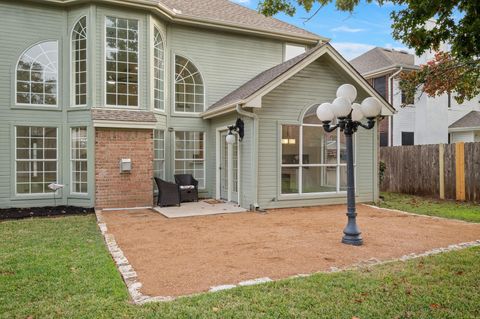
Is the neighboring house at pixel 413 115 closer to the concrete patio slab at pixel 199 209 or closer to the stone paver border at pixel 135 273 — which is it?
the concrete patio slab at pixel 199 209

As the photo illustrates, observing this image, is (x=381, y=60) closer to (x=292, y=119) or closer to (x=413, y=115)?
(x=413, y=115)

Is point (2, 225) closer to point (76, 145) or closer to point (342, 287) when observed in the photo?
point (76, 145)

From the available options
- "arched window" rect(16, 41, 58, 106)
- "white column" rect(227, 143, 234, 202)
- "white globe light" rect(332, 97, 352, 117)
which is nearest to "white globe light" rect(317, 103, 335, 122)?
"white globe light" rect(332, 97, 352, 117)

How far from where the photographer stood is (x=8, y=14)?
10.4 meters

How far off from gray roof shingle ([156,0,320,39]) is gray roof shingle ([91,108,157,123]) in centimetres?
372

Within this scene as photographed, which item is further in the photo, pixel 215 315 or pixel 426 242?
pixel 426 242

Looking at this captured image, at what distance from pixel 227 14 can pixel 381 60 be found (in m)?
11.1

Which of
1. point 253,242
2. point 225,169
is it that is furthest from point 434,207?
point 253,242

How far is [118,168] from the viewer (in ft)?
33.5

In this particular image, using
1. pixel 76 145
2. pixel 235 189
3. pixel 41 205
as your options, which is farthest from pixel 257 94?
pixel 41 205

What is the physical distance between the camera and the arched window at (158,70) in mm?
11391

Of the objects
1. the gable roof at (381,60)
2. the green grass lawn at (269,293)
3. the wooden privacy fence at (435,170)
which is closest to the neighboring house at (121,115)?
the wooden privacy fence at (435,170)

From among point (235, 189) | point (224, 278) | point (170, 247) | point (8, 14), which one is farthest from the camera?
point (235, 189)

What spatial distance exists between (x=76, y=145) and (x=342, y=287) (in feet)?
30.5
